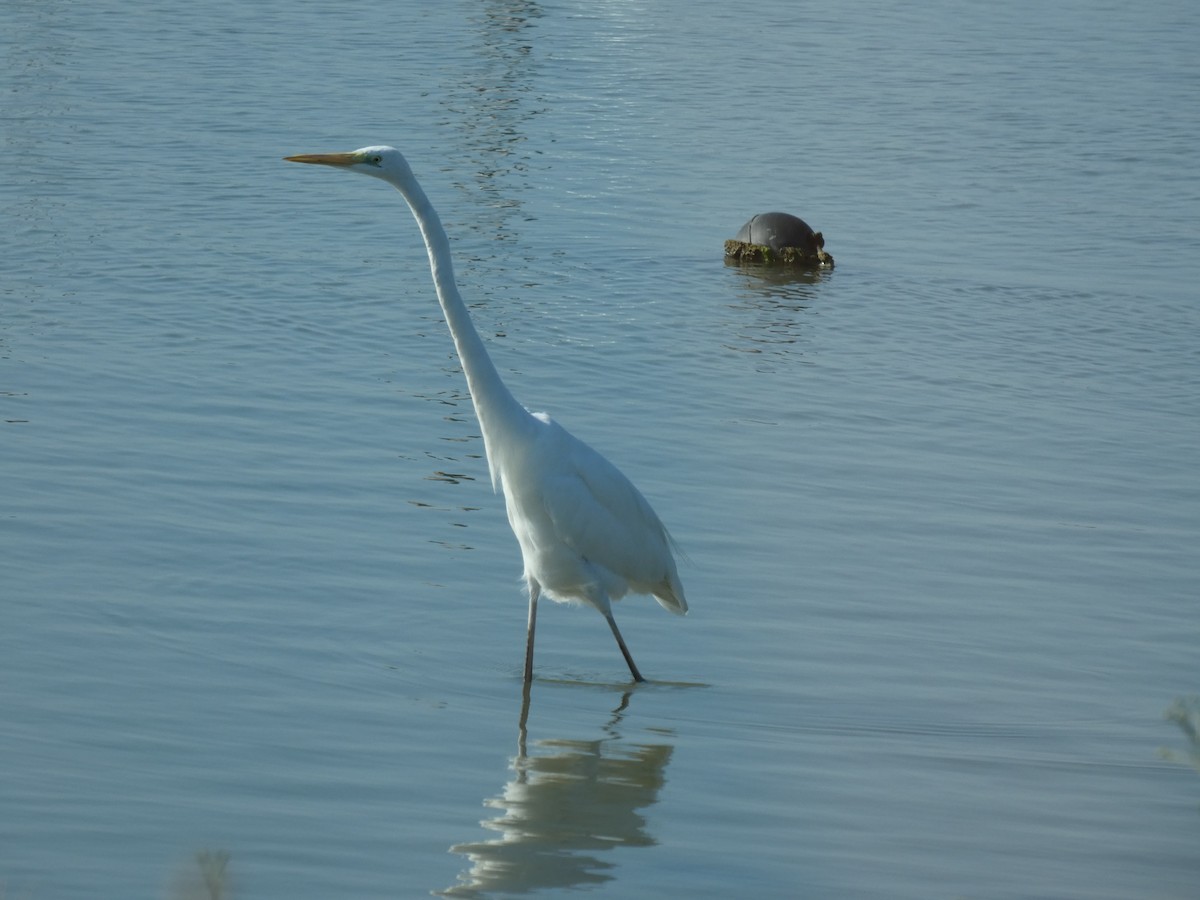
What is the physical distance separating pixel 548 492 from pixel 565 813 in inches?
47.8

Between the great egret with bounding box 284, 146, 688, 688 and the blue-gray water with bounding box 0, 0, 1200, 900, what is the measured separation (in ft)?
1.17

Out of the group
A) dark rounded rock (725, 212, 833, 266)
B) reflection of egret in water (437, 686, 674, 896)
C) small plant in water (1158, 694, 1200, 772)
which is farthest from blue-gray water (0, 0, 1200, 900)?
small plant in water (1158, 694, 1200, 772)

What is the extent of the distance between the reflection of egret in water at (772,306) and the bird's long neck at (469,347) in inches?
181

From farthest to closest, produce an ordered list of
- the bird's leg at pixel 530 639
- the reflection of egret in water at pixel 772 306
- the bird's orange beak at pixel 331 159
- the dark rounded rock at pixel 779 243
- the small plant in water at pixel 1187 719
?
1. the dark rounded rock at pixel 779 243
2. the reflection of egret in water at pixel 772 306
3. the bird's leg at pixel 530 639
4. the bird's orange beak at pixel 331 159
5. the small plant in water at pixel 1187 719

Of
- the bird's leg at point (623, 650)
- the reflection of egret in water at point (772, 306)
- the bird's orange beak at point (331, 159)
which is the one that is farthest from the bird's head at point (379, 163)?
the reflection of egret in water at point (772, 306)

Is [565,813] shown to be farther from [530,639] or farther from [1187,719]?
[1187,719]

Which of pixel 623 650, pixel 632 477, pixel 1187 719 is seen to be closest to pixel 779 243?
pixel 632 477

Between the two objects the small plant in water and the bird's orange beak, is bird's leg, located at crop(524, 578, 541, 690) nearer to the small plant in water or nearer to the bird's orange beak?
the bird's orange beak

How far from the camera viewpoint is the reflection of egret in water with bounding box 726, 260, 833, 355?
1020 cm

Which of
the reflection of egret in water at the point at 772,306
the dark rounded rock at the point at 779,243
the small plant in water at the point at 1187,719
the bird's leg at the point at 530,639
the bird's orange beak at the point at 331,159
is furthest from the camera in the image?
the dark rounded rock at the point at 779,243

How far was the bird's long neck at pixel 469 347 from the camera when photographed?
5418 millimetres

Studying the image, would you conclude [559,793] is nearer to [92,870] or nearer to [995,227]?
[92,870]

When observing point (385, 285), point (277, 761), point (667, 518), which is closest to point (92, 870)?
point (277, 761)

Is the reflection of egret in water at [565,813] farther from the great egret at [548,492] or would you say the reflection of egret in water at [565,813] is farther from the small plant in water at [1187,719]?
the small plant in water at [1187,719]
